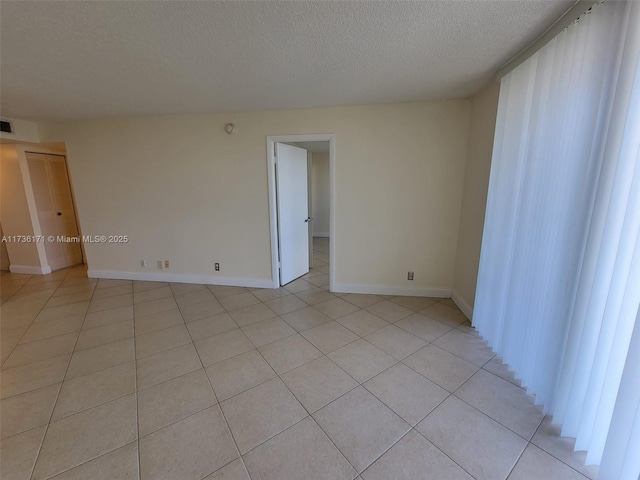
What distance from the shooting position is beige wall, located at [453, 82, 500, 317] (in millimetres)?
2467

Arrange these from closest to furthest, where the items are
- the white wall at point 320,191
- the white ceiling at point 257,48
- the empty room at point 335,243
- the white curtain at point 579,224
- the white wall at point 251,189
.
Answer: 1. the white curtain at point 579,224
2. the empty room at point 335,243
3. the white ceiling at point 257,48
4. the white wall at point 251,189
5. the white wall at point 320,191

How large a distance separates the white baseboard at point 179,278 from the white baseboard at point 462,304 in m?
2.42

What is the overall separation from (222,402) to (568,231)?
235 cm

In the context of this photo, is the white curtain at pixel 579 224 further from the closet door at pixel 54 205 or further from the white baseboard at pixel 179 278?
the closet door at pixel 54 205

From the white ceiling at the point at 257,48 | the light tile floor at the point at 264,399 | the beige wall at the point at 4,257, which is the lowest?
the light tile floor at the point at 264,399

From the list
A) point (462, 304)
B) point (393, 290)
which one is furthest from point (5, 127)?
point (462, 304)

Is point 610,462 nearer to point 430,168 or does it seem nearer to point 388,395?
point 388,395

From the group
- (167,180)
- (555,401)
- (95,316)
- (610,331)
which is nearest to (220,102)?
(167,180)

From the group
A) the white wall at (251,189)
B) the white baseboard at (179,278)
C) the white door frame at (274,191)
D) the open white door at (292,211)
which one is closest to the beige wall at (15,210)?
the white wall at (251,189)

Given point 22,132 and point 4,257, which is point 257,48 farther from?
point 4,257

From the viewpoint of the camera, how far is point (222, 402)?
1750 millimetres

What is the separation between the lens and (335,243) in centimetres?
349

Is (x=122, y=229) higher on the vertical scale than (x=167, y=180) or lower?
lower

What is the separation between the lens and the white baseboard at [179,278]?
3.79 meters
